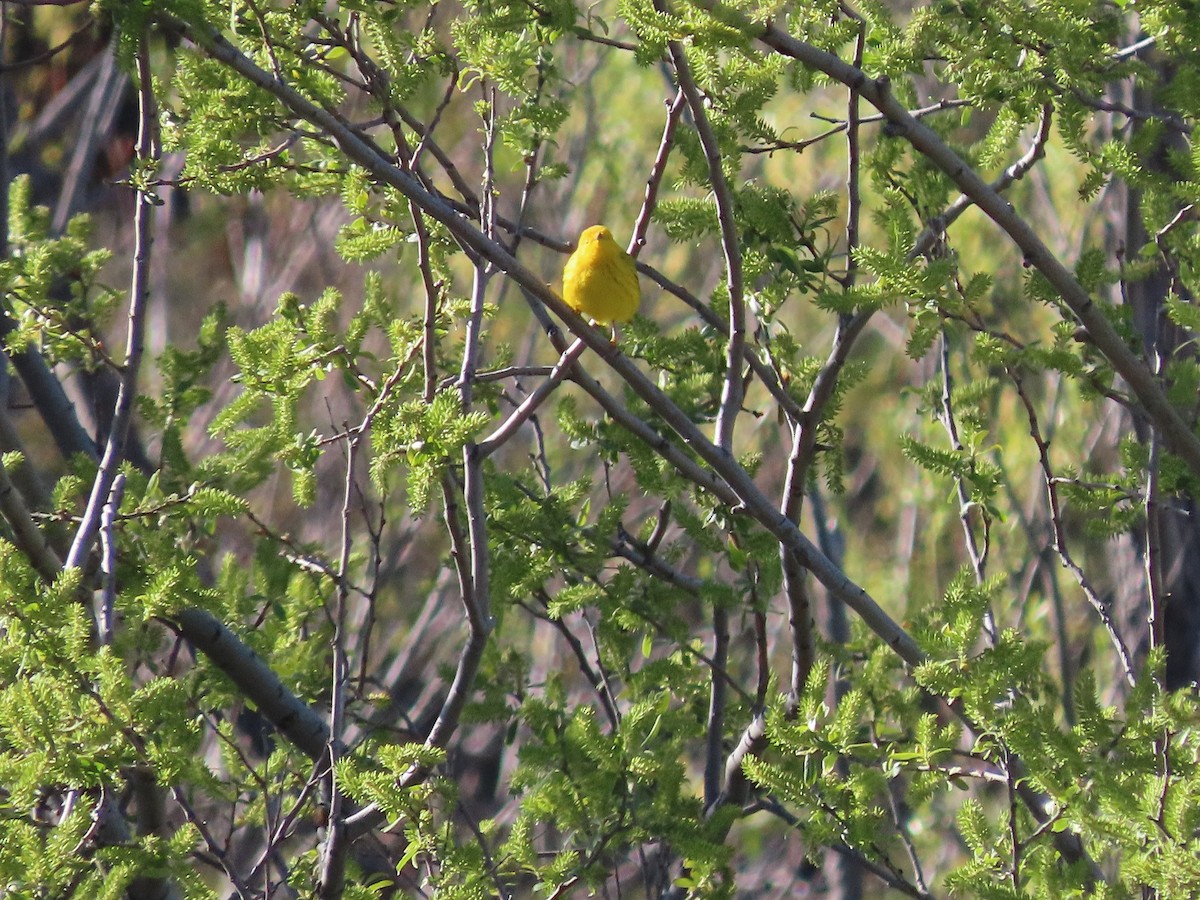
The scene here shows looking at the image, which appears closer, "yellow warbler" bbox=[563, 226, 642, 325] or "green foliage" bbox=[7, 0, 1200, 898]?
"green foliage" bbox=[7, 0, 1200, 898]

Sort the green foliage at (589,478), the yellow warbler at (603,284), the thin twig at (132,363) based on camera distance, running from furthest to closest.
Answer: the yellow warbler at (603,284) → the thin twig at (132,363) → the green foliage at (589,478)

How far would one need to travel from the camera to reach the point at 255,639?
4207 mm

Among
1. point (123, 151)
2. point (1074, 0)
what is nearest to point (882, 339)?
point (123, 151)

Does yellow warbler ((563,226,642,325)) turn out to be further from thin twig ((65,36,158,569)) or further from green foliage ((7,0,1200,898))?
thin twig ((65,36,158,569))

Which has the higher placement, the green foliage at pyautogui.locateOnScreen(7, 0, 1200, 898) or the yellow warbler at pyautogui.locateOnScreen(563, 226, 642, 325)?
the yellow warbler at pyautogui.locateOnScreen(563, 226, 642, 325)

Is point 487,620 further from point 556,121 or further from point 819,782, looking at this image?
point 556,121

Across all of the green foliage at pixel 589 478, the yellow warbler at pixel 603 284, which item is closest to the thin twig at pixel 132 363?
the green foliage at pixel 589 478

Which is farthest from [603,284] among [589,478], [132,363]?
[132,363]

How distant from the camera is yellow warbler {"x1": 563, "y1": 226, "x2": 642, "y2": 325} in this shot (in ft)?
14.0

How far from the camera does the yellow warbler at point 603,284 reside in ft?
14.0

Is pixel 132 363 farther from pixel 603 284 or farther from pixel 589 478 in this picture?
pixel 603 284

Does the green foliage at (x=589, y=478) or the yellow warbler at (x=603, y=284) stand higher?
the yellow warbler at (x=603, y=284)

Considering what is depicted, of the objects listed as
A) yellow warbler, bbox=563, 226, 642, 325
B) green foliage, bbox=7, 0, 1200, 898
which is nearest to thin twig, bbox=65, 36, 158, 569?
green foliage, bbox=7, 0, 1200, 898

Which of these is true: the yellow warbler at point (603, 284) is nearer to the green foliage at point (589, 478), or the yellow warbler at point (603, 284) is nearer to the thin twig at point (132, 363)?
the green foliage at point (589, 478)
